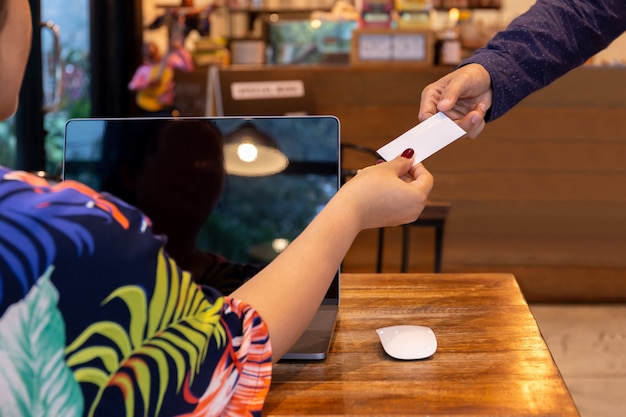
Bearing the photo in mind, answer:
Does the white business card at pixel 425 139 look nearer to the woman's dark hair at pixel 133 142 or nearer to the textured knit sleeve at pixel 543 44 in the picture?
the woman's dark hair at pixel 133 142

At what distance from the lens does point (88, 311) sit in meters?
0.64

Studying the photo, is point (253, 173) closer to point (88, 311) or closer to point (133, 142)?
point (133, 142)

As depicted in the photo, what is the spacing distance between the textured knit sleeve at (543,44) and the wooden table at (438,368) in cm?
43

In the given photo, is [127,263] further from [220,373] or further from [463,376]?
[463,376]

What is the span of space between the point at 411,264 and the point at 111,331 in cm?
360

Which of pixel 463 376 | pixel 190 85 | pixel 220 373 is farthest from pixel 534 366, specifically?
pixel 190 85

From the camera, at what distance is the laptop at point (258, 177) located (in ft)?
4.07

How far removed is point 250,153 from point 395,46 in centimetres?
311

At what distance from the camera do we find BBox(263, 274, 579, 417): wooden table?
0.88 m

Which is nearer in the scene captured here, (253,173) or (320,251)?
(320,251)

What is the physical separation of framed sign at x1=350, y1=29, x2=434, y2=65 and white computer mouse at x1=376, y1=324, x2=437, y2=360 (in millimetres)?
3280

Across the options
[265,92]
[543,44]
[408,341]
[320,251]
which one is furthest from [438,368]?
[265,92]

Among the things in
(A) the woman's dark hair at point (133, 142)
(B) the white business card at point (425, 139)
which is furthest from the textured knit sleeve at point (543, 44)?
(A) the woman's dark hair at point (133, 142)

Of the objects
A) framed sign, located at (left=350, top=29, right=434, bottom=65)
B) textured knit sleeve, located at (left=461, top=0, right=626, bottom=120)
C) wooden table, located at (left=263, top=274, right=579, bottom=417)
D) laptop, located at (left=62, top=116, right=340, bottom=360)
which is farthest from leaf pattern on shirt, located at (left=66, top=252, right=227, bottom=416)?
framed sign, located at (left=350, top=29, right=434, bottom=65)
